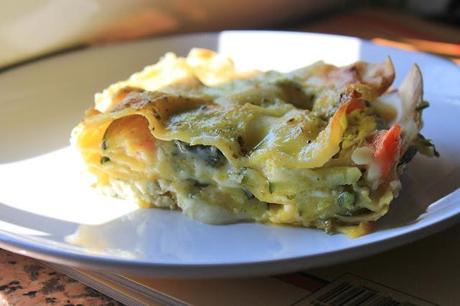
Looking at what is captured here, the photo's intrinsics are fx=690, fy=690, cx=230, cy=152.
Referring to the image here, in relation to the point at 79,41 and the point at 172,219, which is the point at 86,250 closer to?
the point at 172,219

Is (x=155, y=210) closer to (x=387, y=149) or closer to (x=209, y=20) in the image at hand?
(x=387, y=149)

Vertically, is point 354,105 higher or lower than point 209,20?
lower

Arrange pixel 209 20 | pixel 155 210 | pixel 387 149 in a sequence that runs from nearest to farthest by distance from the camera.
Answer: pixel 387 149 < pixel 155 210 < pixel 209 20

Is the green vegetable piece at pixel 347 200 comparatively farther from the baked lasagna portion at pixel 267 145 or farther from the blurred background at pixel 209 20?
the blurred background at pixel 209 20

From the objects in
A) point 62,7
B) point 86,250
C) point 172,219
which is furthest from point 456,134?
point 62,7

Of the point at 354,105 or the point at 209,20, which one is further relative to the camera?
the point at 209,20

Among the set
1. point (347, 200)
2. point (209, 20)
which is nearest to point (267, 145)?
point (347, 200)
